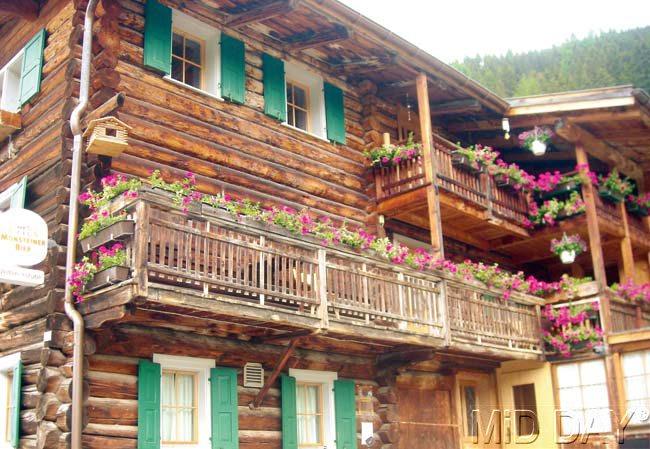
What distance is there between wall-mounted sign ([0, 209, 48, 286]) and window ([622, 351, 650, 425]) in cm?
1126

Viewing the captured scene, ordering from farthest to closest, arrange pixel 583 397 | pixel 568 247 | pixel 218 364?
pixel 568 247 → pixel 583 397 → pixel 218 364

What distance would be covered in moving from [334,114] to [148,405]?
23.7 feet

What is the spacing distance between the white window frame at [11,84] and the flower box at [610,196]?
41.3ft

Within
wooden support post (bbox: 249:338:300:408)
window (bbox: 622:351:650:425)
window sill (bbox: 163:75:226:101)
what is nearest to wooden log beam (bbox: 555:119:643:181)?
window (bbox: 622:351:650:425)

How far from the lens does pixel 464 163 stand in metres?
17.1

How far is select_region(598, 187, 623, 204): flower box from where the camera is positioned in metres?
19.4

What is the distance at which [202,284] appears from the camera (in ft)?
35.7

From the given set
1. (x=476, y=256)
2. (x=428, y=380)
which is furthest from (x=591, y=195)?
(x=428, y=380)

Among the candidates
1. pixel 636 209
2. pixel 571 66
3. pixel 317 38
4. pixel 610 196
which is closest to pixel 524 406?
pixel 610 196

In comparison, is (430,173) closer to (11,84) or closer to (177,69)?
(177,69)

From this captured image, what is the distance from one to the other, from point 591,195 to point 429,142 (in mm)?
4698

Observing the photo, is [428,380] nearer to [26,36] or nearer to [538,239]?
[538,239]

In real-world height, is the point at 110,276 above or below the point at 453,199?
below

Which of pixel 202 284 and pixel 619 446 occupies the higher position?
pixel 202 284
